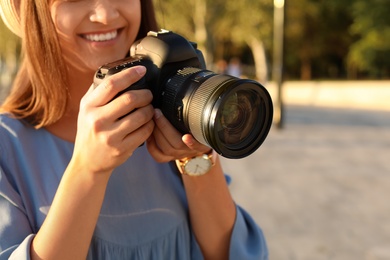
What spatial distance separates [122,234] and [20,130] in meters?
0.36

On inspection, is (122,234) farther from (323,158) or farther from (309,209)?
(323,158)

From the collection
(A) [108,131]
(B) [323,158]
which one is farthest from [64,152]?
(B) [323,158]

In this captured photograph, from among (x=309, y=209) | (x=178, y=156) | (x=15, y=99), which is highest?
(x=15, y=99)

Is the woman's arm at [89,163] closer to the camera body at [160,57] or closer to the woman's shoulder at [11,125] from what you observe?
the camera body at [160,57]

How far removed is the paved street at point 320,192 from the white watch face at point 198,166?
2.16 m

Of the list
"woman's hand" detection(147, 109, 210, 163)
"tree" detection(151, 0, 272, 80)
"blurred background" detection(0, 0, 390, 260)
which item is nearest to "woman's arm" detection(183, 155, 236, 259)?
"woman's hand" detection(147, 109, 210, 163)

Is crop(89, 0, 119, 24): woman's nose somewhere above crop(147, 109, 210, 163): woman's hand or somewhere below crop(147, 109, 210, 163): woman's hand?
above

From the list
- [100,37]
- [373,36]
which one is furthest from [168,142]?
[373,36]

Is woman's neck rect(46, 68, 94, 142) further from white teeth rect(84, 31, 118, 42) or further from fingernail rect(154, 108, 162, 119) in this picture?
fingernail rect(154, 108, 162, 119)

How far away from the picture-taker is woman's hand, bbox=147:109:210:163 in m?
1.11

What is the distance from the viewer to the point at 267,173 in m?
5.16

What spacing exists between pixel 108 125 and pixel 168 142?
162mm

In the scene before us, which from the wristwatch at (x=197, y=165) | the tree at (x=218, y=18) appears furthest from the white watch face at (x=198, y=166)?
the tree at (x=218, y=18)

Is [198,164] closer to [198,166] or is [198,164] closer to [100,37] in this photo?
[198,166]
